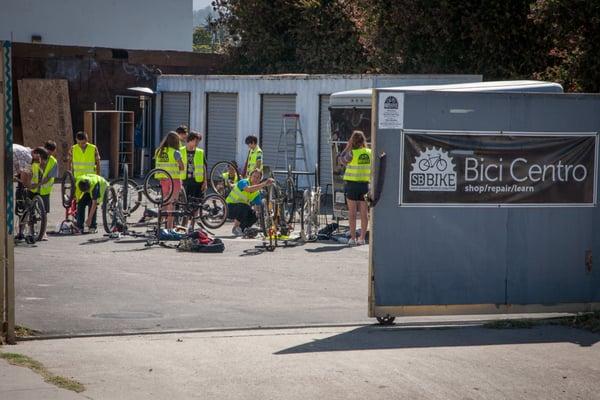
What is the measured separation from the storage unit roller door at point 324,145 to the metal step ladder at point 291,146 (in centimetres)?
49

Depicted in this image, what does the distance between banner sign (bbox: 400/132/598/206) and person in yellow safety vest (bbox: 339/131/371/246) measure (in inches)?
280

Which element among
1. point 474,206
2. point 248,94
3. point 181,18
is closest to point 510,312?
point 474,206

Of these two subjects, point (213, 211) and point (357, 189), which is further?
point (213, 211)

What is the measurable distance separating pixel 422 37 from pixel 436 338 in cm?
2065

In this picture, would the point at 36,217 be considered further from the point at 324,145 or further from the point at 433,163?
the point at 324,145

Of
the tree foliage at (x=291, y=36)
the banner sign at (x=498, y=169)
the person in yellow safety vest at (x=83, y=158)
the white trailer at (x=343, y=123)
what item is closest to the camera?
the banner sign at (x=498, y=169)

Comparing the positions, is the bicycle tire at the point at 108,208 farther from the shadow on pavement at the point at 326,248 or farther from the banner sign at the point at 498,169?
the banner sign at the point at 498,169

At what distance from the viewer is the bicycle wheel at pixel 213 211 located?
66.5 ft

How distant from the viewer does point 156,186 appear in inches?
835

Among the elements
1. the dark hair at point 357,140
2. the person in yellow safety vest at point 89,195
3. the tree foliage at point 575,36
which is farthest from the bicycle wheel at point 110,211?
the tree foliage at point 575,36

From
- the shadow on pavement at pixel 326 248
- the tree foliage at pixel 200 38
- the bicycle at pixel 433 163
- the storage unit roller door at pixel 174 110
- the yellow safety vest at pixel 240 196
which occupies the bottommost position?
the shadow on pavement at pixel 326 248

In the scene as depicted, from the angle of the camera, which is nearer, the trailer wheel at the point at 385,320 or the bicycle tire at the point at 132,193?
the trailer wheel at the point at 385,320

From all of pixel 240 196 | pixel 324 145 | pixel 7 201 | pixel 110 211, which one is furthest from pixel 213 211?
pixel 7 201

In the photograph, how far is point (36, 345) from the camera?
9758mm
